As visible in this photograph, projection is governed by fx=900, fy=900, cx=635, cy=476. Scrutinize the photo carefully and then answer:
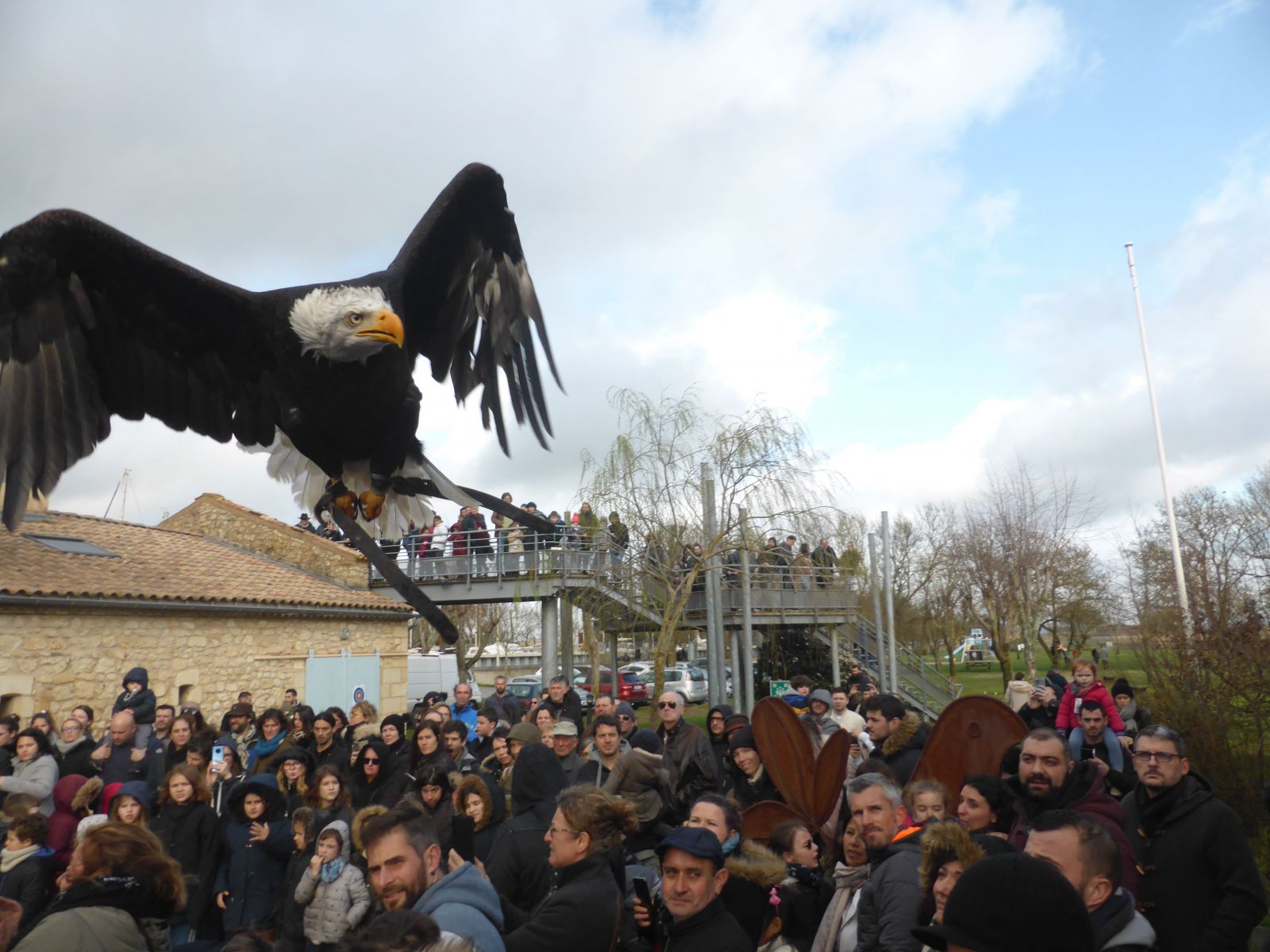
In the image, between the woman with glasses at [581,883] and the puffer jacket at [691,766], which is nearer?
the woman with glasses at [581,883]

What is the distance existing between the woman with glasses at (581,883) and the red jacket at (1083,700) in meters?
3.98

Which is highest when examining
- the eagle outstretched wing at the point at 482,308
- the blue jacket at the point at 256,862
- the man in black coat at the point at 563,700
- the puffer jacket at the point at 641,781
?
the eagle outstretched wing at the point at 482,308

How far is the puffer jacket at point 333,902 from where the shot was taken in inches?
153

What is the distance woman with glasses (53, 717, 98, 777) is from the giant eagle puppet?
3.31 meters

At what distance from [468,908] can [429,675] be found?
17.5 meters

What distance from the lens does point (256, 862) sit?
4.80 m

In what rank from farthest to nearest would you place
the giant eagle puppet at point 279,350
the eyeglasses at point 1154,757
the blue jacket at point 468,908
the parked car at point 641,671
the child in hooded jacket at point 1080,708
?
1. the parked car at point 641,671
2. the child in hooded jacket at point 1080,708
3. the giant eagle puppet at point 279,350
4. the eyeglasses at point 1154,757
5. the blue jacket at point 468,908

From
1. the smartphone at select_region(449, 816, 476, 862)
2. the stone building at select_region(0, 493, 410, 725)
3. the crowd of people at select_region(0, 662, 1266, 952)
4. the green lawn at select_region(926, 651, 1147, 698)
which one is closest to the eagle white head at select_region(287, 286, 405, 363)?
the crowd of people at select_region(0, 662, 1266, 952)

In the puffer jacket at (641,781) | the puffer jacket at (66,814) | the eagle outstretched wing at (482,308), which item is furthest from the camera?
the puffer jacket at (66,814)

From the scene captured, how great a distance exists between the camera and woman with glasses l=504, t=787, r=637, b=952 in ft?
8.61

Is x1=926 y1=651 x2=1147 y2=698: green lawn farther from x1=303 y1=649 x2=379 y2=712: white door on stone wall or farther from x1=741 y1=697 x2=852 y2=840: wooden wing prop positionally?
x1=741 y1=697 x2=852 y2=840: wooden wing prop

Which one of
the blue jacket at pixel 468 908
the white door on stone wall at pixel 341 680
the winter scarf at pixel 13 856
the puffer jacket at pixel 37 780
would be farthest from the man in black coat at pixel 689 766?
the white door on stone wall at pixel 341 680

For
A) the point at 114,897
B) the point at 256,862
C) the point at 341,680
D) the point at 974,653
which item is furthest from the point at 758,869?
the point at 974,653

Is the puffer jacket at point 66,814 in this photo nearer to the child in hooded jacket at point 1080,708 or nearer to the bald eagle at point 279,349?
the bald eagle at point 279,349
